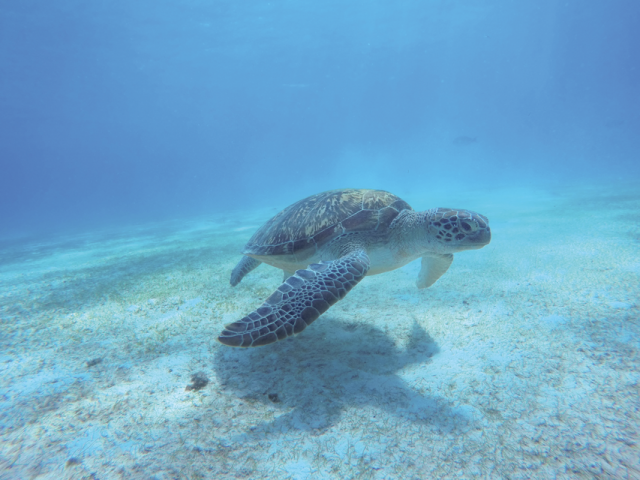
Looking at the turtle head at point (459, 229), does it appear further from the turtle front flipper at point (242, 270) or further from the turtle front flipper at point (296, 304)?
the turtle front flipper at point (242, 270)

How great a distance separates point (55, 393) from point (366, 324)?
2.87 metres

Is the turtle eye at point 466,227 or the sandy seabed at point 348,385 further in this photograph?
the turtle eye at point 466,227

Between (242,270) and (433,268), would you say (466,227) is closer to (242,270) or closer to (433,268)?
(433,268)

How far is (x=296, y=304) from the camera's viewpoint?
7.86ft

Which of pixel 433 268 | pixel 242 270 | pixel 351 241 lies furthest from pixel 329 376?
pixel 242 270

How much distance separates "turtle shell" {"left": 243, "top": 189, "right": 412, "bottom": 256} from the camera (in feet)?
12.0

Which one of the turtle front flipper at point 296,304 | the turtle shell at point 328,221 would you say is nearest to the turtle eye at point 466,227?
the turtle shell at point 328,221

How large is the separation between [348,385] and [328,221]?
2.14 metres

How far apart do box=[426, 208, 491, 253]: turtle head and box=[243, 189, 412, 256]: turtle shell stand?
66 centimetres

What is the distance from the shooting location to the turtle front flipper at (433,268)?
374 cm

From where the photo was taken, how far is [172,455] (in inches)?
61.8

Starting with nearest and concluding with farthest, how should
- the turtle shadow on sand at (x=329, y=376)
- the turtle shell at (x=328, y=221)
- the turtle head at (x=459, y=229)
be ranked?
the turtle shadow on sand at (x=329, y=376), the turtle head at (x=459, y=229), the turtle shell at (x=328, y=221)

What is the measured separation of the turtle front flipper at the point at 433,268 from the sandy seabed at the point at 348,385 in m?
0.17

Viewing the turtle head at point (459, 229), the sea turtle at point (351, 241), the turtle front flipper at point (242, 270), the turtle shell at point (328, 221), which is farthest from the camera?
the turtle front flipper at point (242, 270)
